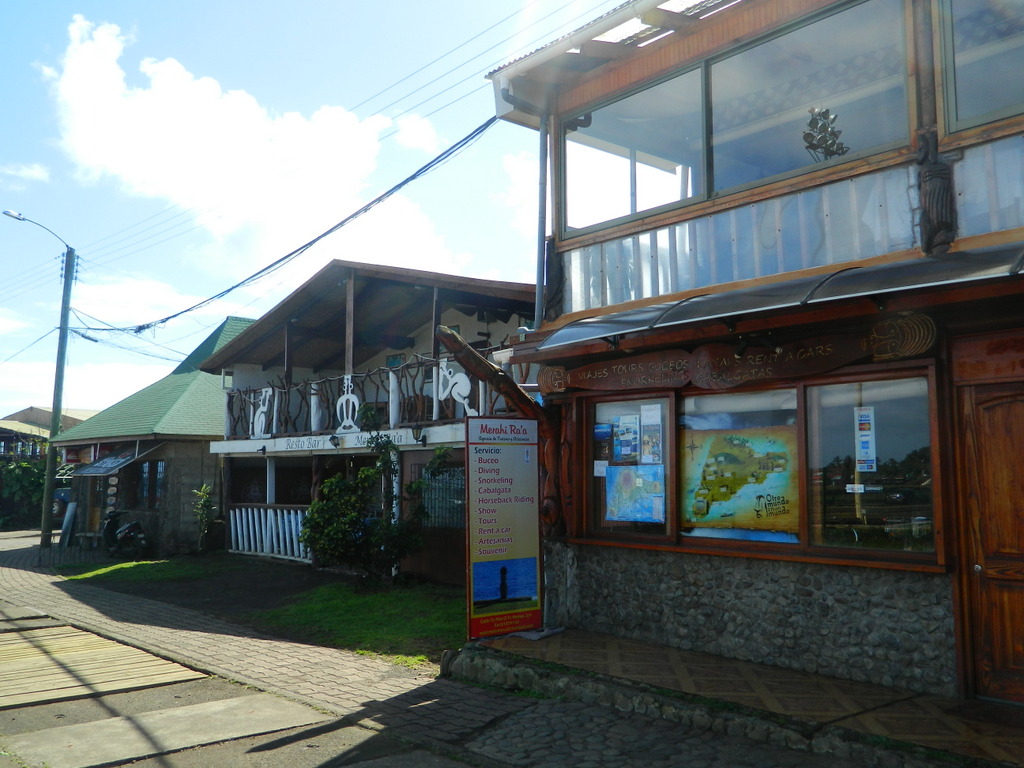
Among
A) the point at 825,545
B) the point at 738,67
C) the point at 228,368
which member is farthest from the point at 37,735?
the point at 228,368

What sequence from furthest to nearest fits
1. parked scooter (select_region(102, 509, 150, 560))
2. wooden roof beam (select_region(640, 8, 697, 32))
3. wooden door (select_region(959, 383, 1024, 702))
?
parked scooter (select_region(102, 509, 150, 560)) < wooden roof beam (select_region(640, 8, 697, 32)) < wooden door (select_region(959, 383, 1024, 702))

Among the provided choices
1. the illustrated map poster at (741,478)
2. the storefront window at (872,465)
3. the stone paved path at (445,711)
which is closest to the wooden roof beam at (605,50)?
the illustrated map poster at (741,478)

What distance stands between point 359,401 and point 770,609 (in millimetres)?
9141

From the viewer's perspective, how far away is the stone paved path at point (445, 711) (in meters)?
5.43

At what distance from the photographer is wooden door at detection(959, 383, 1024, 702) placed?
18.9 ft

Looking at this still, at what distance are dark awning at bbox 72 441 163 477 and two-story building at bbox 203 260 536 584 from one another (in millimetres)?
2034

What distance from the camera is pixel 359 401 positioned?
1462 cm

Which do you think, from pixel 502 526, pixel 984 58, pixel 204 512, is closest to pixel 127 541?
pixel 204 512

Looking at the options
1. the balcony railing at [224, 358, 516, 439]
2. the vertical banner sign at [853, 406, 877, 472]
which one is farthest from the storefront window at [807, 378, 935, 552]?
the balcony railing at [224, 358, 516, 439]

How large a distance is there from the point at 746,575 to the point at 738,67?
461 centimetres

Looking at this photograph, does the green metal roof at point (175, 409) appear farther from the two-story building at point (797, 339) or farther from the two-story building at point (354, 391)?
the two-story building at point (797, 339)

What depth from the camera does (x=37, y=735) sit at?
241 inches

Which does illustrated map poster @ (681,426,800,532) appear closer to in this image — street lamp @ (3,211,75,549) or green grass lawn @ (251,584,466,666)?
green grass lawn @ (251,584,466,666)

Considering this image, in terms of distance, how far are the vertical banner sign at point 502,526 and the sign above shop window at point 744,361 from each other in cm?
88
